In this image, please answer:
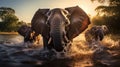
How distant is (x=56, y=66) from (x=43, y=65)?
55 centimetres

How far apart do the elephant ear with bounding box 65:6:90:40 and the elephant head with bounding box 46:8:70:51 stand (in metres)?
1.05

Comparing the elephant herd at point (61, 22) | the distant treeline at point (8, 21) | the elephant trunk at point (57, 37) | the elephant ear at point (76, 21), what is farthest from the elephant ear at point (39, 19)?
the distant treeline at point (8, 21)

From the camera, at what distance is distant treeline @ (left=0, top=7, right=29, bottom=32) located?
69438 millimetres

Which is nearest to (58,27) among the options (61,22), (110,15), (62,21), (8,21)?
(61,22)

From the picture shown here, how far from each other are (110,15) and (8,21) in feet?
103

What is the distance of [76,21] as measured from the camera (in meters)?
13.9

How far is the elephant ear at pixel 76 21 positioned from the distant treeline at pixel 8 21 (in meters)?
55.3

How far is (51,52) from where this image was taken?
13586 mm

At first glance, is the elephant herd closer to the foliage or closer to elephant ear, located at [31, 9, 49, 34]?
elephant ear, located at [31, 9, 49, 34]

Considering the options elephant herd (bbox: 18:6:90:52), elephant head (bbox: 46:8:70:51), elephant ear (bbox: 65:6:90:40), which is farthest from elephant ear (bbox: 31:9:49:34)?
elephant head (bbox: 46:8:70:51)

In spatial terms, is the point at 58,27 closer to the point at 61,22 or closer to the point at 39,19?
the point at 61,22

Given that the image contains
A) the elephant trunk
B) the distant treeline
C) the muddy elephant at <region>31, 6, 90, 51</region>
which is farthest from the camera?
the distant treeline

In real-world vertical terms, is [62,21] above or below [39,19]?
below

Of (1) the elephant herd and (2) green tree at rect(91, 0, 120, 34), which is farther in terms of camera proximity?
(2) green tree at rect(91, 0, 120, 34)
